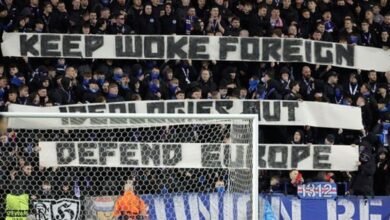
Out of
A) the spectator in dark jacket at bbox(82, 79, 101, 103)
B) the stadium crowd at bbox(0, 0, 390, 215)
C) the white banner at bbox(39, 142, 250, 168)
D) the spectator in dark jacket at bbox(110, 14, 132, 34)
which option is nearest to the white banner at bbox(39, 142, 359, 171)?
the white banner at bbox(39, 142, 250, 168)

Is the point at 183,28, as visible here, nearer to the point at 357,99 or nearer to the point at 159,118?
the point at 357,99

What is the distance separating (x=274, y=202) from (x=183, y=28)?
3.65 meters

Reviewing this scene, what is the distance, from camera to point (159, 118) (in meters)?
10.6

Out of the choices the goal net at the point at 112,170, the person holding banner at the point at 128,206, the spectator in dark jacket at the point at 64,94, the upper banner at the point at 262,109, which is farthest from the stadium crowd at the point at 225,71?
the person holding banner at the point at 128,206

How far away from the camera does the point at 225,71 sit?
17344 mm

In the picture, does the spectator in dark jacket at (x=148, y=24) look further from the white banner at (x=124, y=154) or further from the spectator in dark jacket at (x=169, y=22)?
the white banner at (x=124, y=154)

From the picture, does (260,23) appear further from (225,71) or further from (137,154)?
(137,154)

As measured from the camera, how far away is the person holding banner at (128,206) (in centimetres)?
1278

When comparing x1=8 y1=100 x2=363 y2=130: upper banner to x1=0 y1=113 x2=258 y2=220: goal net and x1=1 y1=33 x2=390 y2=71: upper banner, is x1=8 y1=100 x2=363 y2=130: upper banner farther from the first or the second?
x1=0 y1=113 x2=258 y2=220: goal net

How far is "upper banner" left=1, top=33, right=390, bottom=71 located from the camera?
56.3ft

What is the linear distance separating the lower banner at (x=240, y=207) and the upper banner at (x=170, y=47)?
2838 mm

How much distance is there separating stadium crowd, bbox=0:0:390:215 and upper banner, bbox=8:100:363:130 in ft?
0.42

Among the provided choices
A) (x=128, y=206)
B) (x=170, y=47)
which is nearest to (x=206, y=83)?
(x=170, y=47)

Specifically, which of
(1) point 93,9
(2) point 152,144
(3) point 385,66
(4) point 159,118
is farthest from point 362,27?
(4) point 159,118
